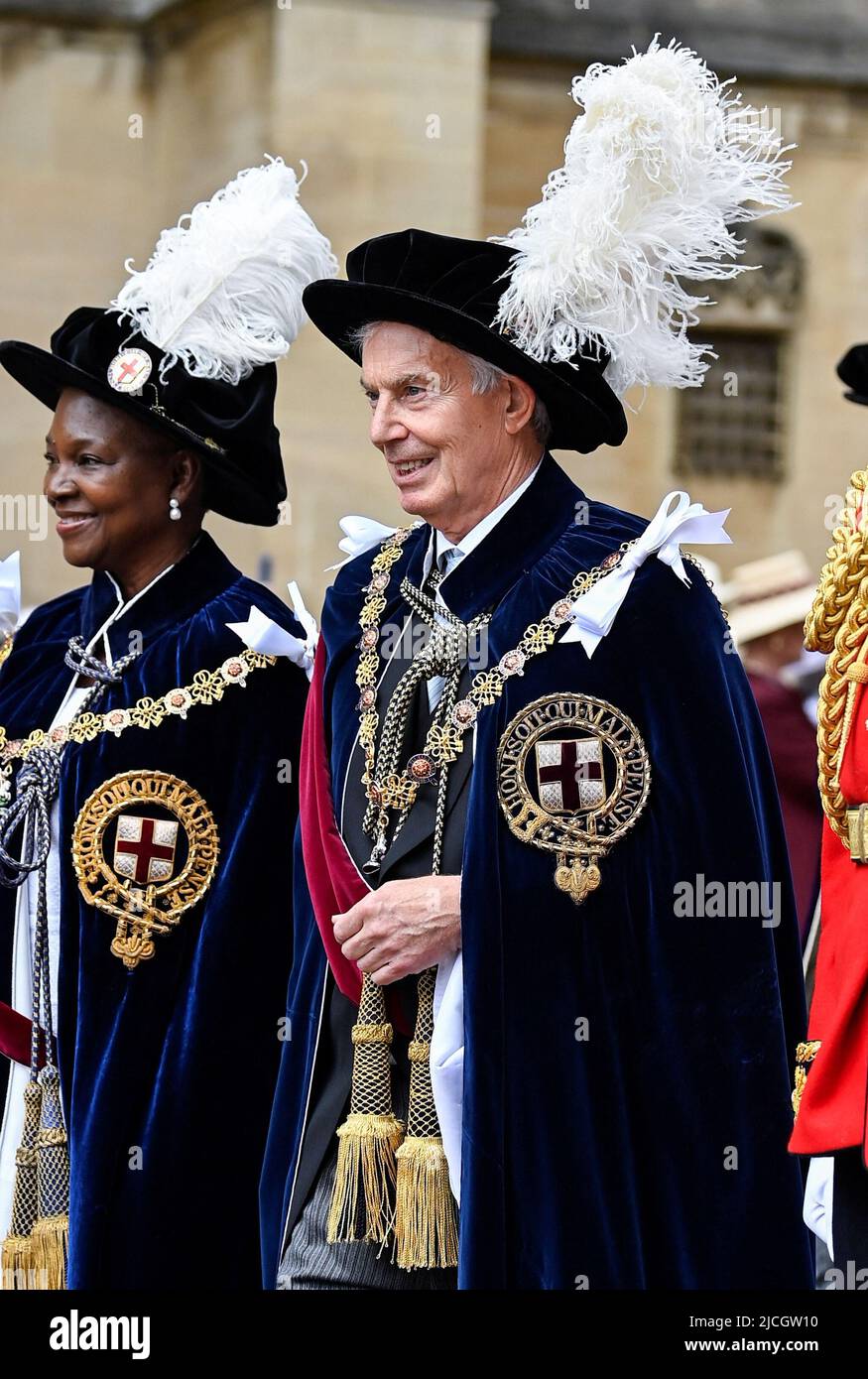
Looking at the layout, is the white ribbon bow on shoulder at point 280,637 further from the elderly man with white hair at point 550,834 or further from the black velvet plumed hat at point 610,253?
the black velvet plumed hat at point 610,253

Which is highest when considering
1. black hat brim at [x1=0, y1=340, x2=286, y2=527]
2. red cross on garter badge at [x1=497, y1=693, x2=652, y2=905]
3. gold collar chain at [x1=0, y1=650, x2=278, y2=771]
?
black hat brim at [x1=0, y1=340, x2=286, y2=527]

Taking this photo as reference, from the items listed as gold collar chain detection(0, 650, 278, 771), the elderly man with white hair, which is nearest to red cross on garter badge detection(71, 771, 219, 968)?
gold collar chain detection(0, 650, 278, 771)

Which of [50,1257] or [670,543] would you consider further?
[50,1257]

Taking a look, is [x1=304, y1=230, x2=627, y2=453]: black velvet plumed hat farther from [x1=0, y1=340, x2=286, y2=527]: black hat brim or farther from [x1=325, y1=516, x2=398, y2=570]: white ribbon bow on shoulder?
[x1=0, y1=340, x2=286, y2=527]: black hat brim

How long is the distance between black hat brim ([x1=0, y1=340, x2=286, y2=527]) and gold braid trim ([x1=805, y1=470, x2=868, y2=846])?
1801mm

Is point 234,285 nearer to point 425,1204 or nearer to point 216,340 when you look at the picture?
point 216,340

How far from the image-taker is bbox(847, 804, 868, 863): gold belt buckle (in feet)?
16.1

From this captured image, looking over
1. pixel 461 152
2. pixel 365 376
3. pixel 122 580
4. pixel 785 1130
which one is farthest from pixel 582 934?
pixel 461 152

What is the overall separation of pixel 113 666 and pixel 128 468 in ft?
1.57

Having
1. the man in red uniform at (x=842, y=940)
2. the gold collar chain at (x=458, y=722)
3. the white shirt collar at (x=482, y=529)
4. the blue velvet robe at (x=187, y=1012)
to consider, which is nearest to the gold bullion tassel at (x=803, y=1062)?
the man in red uniform at (x=842, y=940)

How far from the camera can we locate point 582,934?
5.32 meters

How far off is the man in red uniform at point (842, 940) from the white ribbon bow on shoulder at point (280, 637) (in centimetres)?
143

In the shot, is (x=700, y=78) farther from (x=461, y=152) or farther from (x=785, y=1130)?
(x=461, y=152)
